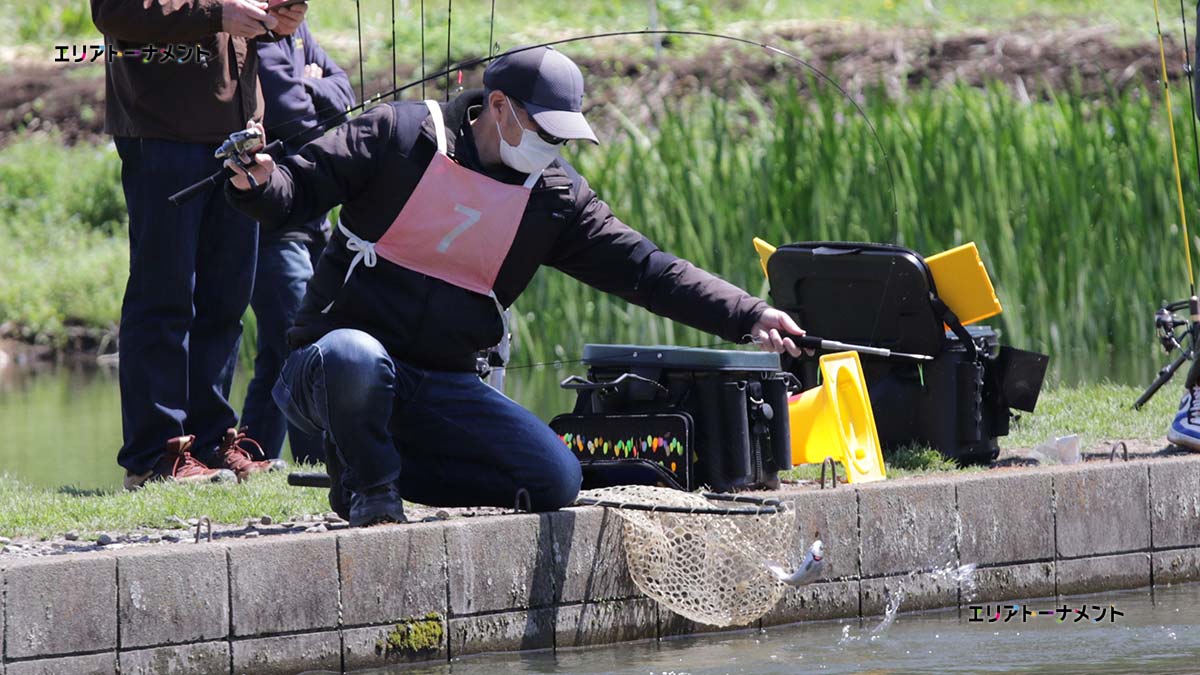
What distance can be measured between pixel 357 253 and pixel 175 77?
4.45ft

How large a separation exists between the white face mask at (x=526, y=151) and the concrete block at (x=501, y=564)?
840mm

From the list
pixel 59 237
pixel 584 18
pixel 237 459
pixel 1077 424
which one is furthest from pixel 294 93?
pixel 584 18

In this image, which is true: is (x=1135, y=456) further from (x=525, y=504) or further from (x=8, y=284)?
(x=8, y=284)

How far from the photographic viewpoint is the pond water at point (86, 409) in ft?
A: 26.2

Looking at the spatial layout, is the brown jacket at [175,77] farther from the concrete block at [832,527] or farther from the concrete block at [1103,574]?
the concrete block at [1103,574]

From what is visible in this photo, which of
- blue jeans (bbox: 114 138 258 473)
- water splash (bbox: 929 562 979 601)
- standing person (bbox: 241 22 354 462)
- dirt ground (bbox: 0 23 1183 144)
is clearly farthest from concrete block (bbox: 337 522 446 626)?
dirt ground (bbox: 0 23 1183 144)

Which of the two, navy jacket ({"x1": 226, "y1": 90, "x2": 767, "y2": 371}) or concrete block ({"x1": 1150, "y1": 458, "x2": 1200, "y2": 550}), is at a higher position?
navy jacket ({"x1": 226, "y1": 90, "x2": 767, "y2": 371})

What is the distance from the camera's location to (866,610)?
18.2 feet

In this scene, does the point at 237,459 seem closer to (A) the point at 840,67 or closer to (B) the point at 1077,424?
(B) the point at 1077,424

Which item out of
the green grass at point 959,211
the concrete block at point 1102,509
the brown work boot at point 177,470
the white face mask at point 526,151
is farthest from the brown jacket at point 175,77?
the green grass at point 959,211

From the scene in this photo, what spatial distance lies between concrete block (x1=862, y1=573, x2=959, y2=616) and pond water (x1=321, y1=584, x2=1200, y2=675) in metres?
0.04

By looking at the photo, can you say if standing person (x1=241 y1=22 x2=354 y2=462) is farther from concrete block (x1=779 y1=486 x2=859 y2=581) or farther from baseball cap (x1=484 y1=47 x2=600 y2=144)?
concrete block (x1=779 y1=486 x2=859 y2=581)

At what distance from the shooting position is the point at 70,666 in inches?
176

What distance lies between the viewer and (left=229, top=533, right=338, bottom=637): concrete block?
4.67m
